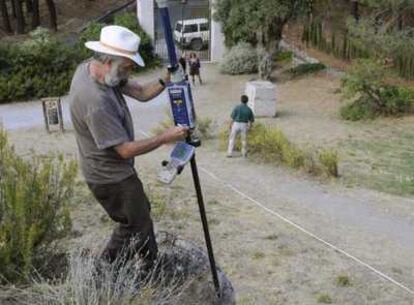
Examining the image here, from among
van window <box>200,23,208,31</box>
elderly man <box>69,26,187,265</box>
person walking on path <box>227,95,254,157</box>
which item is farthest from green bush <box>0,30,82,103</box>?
elderly man <box>69,26,187,265</box>

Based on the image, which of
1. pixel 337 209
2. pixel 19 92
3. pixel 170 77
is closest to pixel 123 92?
pixel 170 77

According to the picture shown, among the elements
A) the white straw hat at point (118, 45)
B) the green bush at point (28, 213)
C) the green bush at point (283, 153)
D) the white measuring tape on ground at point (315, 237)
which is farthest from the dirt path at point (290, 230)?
the white straw hat at point (118, 45)

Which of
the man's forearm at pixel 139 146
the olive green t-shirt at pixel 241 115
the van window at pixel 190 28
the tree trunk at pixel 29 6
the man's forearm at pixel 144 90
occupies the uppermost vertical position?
the man's forearm at pixel 144 90

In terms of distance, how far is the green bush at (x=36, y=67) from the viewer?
90.6 feet

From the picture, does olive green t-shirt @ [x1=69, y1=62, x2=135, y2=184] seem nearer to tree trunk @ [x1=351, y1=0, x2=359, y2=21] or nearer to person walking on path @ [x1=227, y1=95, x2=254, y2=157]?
person walking on path @ [x1=227, y1=95, x2=254, y2=157]

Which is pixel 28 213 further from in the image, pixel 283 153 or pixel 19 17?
pixel 19 17

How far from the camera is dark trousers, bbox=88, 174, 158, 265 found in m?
5.00

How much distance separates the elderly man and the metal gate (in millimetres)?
26887

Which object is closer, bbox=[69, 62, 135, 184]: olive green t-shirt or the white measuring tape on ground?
bbox=[69, 62, 135, 184]: olive green t-shirt

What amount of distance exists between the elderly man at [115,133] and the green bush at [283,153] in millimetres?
9249

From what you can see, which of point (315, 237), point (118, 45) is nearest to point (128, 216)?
point (118, 45)

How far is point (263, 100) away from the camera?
2172 centimetres

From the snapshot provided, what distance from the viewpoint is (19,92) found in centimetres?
2745

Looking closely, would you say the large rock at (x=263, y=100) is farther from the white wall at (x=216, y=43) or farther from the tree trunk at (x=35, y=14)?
the tree trunk at (x=35, y=14)
